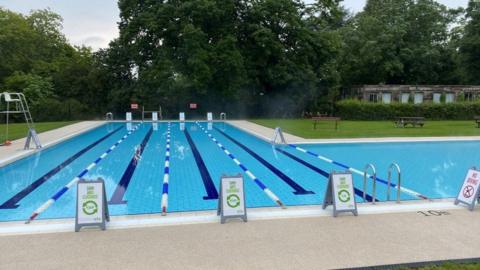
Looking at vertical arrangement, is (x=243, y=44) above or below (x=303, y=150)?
above

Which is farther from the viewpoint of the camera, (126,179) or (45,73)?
(45,73)

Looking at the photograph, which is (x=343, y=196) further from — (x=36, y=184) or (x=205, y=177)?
(x=36, y=184)

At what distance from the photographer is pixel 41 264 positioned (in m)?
4.15

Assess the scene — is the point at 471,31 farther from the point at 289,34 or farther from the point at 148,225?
the point at 148,225

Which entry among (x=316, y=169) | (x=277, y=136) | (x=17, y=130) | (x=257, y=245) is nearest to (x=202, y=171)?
(x=316, y=169)

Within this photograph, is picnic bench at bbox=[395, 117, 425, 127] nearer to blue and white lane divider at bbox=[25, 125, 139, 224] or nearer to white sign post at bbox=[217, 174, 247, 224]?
blue and white lane divider at bbox=[25, 125, 139, 224]

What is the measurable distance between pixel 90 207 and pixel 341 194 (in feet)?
12.1

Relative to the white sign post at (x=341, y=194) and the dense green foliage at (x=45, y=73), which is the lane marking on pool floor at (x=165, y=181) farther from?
the dense green foliage at (x=45, y=73)

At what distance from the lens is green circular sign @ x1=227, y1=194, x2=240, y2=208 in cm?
566

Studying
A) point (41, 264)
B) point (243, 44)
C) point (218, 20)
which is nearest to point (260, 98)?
point (243, 44)

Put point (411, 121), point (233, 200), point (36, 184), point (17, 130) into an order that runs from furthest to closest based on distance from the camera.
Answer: point (411, 121) → point (17, 130) → point (36, 184) → point (233, 200)

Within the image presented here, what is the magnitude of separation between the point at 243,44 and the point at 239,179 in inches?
979

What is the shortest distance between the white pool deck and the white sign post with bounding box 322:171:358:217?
136mm

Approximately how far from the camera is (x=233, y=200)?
5.70 m
